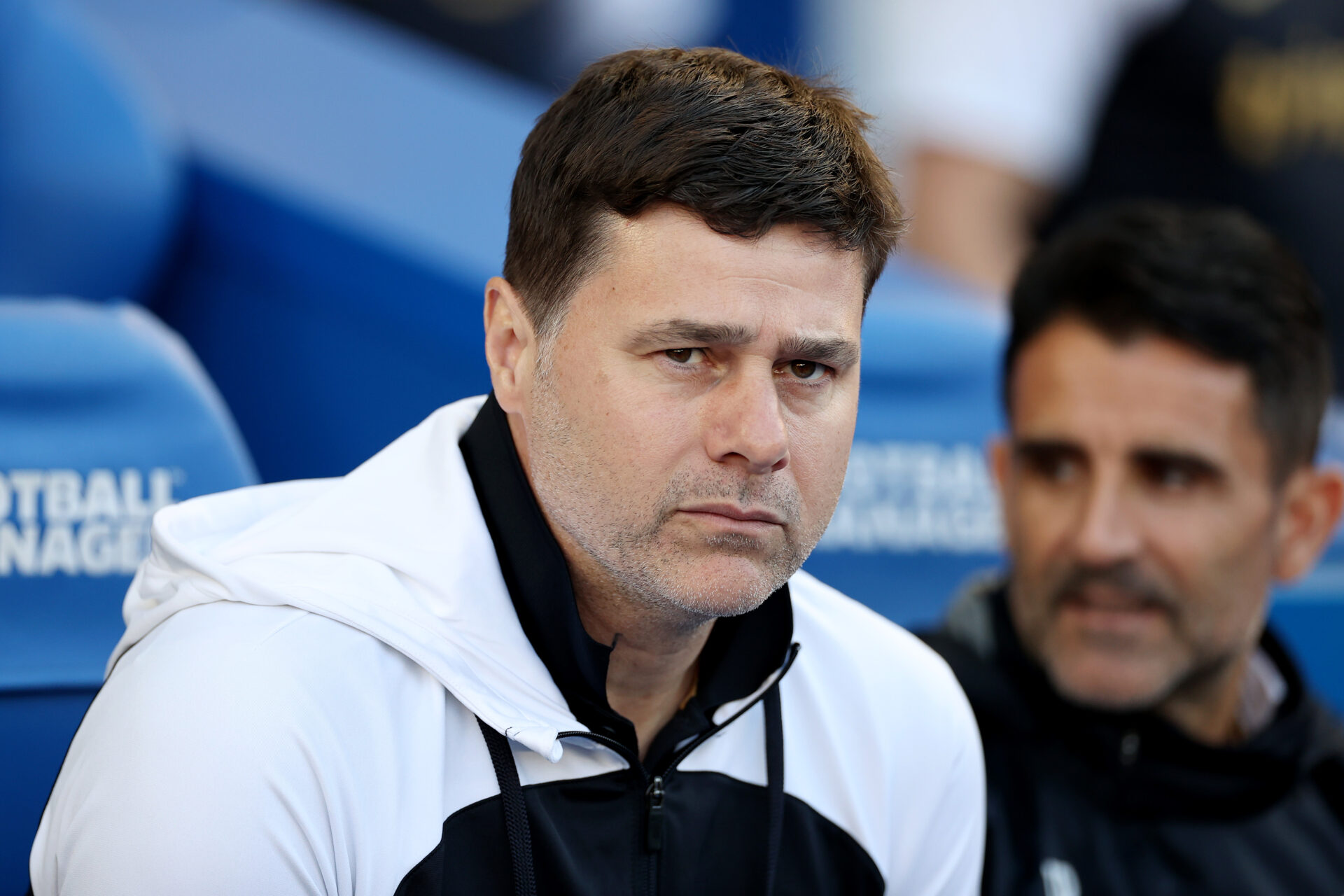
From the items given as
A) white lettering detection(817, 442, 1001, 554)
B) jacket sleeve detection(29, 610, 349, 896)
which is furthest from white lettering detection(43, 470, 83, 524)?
white lettering detection(817, 442, 1001, 554)

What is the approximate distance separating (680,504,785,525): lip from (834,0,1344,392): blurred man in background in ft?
5.37

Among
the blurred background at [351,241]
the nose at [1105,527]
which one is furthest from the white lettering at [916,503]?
the nose at [1105,527]

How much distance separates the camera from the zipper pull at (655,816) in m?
A: 0.95

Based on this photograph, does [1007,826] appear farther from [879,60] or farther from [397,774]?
[879,60]

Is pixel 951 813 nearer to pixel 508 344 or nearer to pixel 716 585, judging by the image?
pixel 716 585

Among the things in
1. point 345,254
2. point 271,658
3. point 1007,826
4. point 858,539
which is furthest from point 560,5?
point 271,658

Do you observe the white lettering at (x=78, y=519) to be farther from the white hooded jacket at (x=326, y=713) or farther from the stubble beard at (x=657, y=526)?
the stubble beard at (x=657, y=526)

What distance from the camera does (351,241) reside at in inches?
61.1

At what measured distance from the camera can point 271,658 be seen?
83 centimetres

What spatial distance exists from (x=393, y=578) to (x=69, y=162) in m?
0.77

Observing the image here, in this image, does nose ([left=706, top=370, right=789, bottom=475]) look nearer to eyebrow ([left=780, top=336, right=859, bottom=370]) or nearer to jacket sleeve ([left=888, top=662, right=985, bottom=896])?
eyebrow ([left=780, top=336, right=859, bottom=370])

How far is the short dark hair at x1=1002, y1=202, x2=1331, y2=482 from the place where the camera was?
147 cm

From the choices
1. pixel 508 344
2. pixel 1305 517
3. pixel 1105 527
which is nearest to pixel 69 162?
pixel 508 344

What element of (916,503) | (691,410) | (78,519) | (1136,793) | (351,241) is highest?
(351,241)
